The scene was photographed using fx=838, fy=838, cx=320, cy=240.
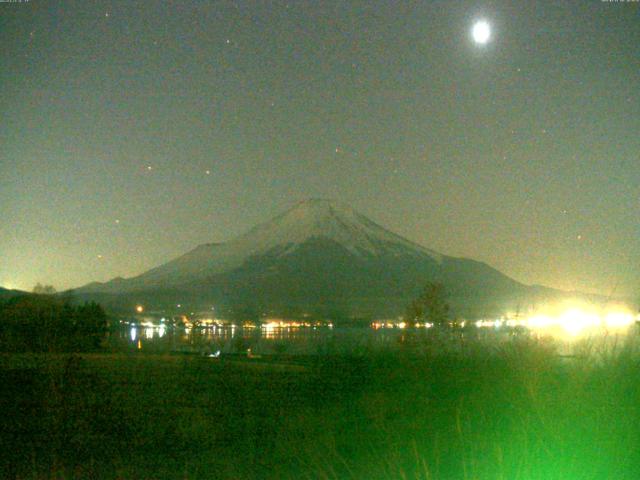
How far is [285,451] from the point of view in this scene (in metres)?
11.6

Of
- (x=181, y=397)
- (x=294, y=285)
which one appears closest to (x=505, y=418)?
(x=181, y=397)

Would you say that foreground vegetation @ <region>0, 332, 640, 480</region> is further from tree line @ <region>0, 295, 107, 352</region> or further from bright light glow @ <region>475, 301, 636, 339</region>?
tree line @ <region>0, 295, 107, 352</region>

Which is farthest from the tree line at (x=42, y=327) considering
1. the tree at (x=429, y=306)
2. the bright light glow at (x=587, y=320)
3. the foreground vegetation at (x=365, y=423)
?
the tree at (x=429, y=306)

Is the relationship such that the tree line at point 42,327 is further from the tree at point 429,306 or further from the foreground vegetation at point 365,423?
the tree at point 429,306

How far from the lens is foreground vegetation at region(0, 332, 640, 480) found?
358 inches

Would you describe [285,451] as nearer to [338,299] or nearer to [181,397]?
[181,397]

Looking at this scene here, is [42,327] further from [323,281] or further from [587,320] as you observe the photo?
[323,281]

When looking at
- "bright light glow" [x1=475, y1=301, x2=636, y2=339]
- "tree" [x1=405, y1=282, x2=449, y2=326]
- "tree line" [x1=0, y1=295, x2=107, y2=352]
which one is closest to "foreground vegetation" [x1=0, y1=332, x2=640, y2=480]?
"bright light glow" [x1=475, y1=301, x2=636, y2=339]

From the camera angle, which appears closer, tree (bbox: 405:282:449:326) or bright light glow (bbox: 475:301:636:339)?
bright light glow (bbox: 475:301:636:339)

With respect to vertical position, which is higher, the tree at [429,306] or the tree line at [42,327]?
the tree at [429,306]

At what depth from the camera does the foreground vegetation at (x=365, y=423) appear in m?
9.09

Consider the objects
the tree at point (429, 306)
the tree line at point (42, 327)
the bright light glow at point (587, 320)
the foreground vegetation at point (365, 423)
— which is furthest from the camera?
the tree at point (429, 306)

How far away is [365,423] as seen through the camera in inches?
551

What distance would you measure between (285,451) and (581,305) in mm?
7705
